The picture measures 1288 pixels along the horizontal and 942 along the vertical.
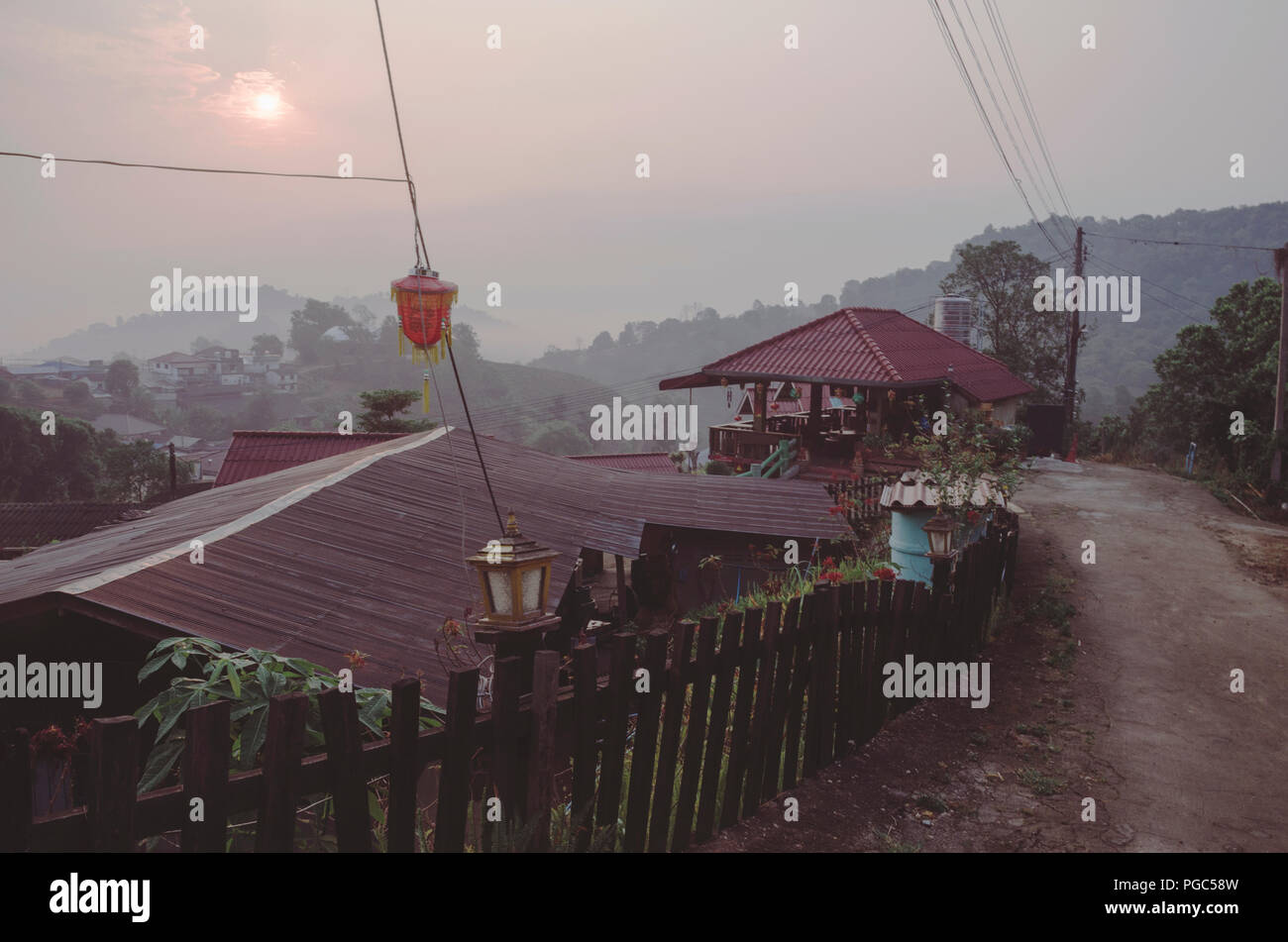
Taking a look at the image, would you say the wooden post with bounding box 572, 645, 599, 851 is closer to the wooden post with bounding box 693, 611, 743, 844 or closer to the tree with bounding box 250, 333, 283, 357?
the wooden post with bounding box 693, 611, 743, 844

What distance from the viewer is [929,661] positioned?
266 inches

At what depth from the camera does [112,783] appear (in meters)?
2.32

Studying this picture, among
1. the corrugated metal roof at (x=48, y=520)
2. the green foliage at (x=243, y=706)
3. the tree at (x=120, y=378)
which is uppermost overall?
the tree at (x=120, y=378)

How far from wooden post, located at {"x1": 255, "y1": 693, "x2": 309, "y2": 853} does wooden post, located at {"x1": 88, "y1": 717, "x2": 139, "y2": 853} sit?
35 centimetres

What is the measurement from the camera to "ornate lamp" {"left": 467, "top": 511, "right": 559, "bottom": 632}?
5039mm

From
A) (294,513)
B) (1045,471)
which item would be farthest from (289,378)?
(294,513)

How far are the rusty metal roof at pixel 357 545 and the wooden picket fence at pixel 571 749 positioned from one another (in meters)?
2.32

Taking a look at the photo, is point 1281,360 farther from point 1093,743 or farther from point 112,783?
point 112,783

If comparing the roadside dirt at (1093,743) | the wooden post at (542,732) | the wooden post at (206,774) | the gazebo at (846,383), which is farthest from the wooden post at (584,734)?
the gazebo at (846,383)

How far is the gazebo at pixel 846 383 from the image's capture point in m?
22.1

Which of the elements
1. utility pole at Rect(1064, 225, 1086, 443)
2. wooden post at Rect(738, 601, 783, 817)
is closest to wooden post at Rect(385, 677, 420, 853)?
wooden post at Rect(738, 601, 783, 817)

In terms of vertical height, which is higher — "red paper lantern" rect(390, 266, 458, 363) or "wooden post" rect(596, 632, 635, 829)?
"red paper lantern" rect(390, 266, 458, 363)

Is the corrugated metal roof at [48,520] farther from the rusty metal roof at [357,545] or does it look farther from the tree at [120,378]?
the tree at [120,378]
